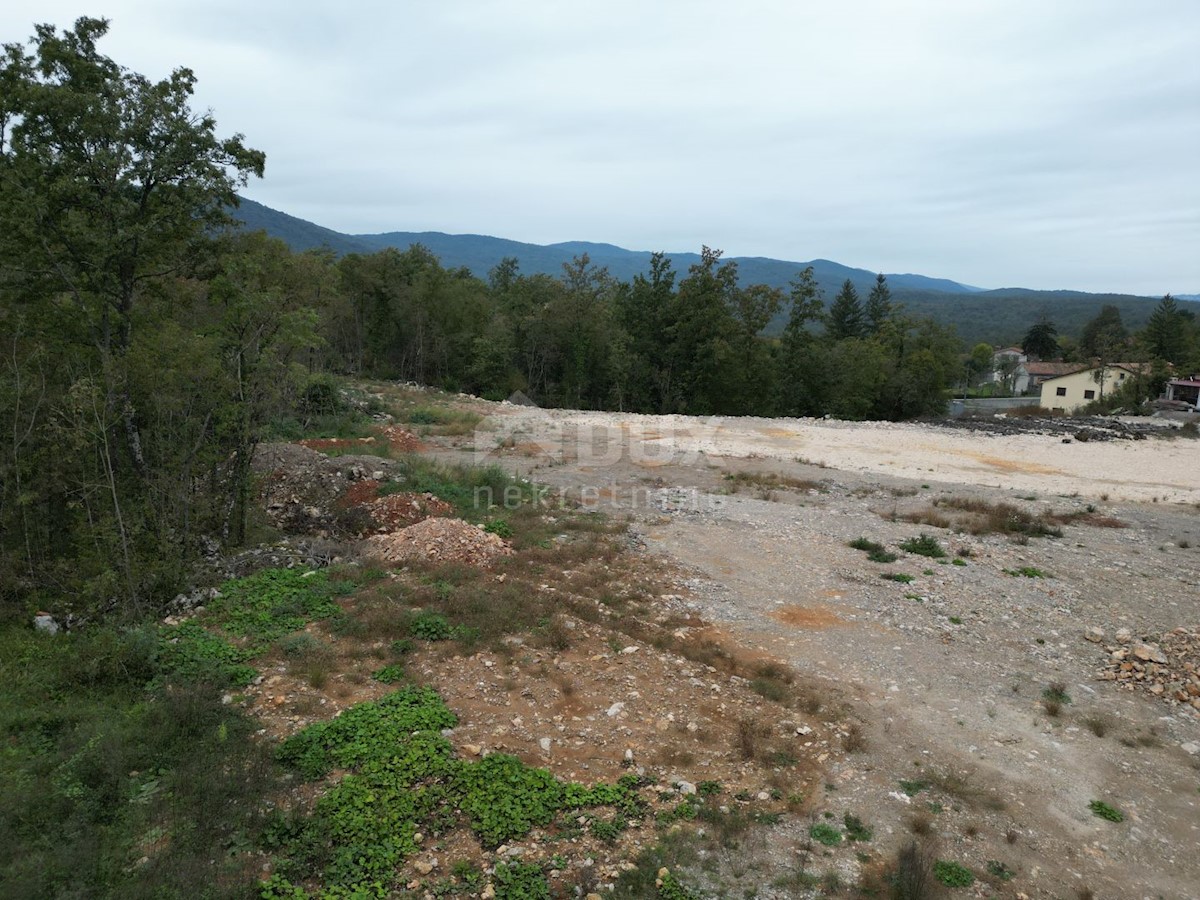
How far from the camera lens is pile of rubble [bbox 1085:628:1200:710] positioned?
6.50 m

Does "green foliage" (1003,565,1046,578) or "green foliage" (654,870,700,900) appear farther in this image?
"green foliage" (1003,565,1046,578)

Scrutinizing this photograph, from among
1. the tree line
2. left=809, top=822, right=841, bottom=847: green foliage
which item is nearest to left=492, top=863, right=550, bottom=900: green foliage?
left=809, top=822, right=841, bottom=847: green foliage

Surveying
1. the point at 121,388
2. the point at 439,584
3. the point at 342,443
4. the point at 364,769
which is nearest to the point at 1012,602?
the point at 439,584

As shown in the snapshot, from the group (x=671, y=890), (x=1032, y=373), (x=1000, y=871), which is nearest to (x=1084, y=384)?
(x=1032, y=373)

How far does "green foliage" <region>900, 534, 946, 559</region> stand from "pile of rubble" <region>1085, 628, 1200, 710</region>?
9.55 ft

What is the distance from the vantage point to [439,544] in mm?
9148

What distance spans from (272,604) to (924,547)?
30.5 ft

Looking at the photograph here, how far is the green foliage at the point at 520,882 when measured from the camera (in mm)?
3811

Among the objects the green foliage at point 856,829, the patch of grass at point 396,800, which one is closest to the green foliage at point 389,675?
the patch of grass at point 396,800

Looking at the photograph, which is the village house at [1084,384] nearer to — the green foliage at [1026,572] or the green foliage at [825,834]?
the green foliage at [1026,572]

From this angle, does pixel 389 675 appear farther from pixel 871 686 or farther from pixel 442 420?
pixel 442 420

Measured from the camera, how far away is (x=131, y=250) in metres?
7.34

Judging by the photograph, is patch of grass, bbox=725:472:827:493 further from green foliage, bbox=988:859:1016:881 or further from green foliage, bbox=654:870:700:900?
green foliage, bbox=654:870:700:900

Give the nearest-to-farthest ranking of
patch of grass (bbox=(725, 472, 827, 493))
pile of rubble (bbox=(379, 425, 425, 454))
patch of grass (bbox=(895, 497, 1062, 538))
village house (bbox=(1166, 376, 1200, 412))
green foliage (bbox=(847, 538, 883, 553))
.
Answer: green foliage (bbox=(847, 538, 883, 553)), patch of grass (bbox=(895, 497, 1062, 538)), patch of grass (bbox=(725, 472, 827, 493)), pile of rubble (bbox=(379, 425, 425, 454)), village house (bbox=(1166, 376, 1200, 412))
